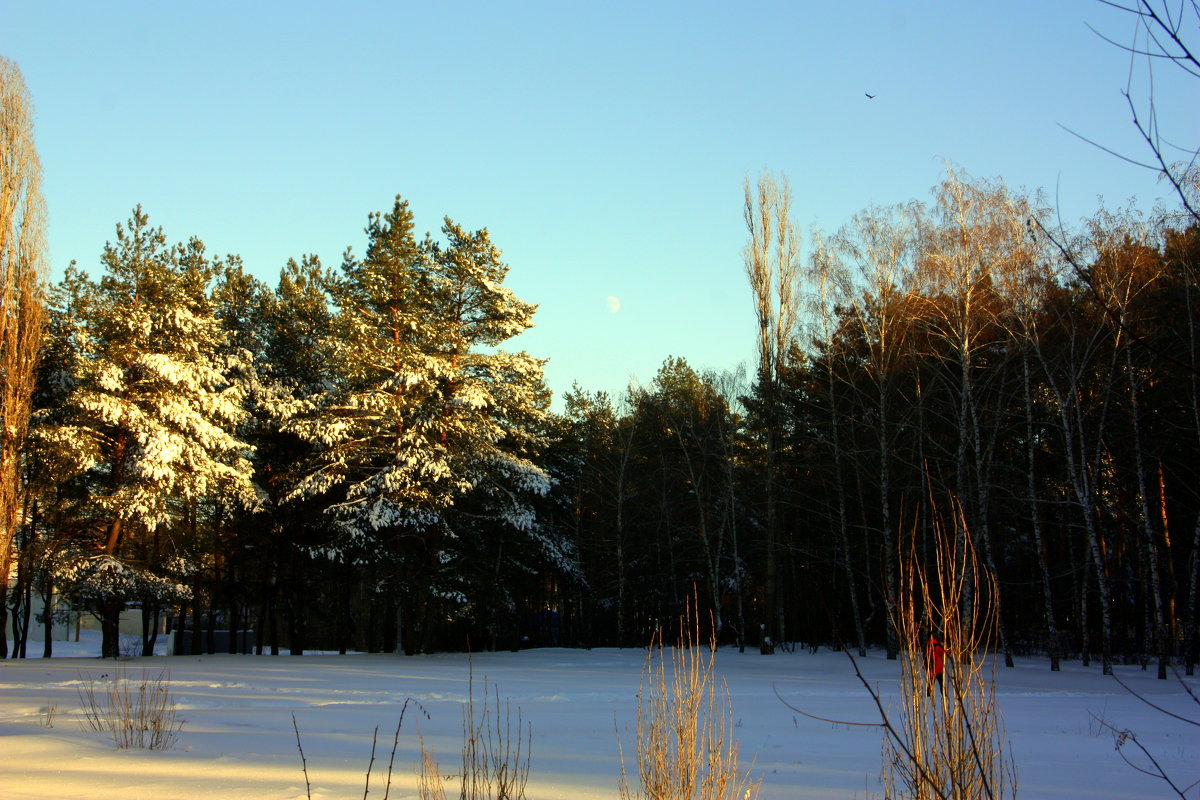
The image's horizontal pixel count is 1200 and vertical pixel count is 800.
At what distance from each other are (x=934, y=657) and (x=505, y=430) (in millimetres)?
22249

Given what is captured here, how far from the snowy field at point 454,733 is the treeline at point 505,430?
4.49m

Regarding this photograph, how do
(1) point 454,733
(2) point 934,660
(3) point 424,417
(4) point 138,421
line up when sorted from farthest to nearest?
(3) point 424,417, (4) point 138,421, (1) point 454,733, (2) point 934,660

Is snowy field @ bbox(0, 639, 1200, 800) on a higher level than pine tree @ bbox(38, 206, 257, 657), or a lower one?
lower

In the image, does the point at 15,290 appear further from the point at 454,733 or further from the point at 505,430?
the point at 454,733

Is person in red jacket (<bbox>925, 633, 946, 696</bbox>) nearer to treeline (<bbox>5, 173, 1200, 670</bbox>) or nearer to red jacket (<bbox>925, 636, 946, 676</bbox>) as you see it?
red jacket (<bbox>925, 636, 946, 676</bbox>)

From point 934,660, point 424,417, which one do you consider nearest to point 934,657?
point 934,660

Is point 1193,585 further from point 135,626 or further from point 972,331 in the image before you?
point 135,626

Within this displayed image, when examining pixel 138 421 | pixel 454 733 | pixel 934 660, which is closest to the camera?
pixel 934 660

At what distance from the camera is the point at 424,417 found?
2338 cm

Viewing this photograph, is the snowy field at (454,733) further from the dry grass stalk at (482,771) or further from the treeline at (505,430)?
the treeline at (505,430)

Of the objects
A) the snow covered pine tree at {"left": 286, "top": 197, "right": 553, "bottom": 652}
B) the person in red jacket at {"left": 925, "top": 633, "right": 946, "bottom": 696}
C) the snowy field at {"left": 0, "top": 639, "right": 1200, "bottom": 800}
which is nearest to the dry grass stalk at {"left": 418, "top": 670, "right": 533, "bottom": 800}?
the snowy field at {"left": 0, "top": 639, "right": 1200, "bottom": 800}

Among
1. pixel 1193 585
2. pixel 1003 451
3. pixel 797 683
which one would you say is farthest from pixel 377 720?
pixel 1003 451

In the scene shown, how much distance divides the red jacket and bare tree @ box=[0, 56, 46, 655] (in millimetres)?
22545

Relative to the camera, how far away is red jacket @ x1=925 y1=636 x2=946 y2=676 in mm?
3262
